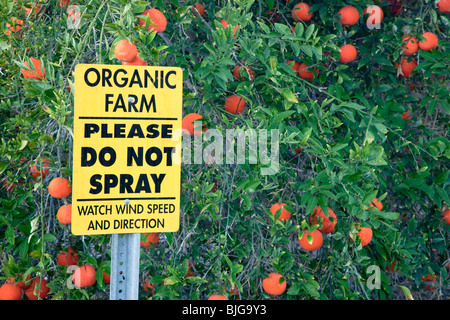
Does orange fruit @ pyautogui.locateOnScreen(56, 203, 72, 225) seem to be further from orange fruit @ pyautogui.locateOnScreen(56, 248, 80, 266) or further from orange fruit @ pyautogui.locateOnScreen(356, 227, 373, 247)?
orange fruit @ pyautogui.locateOnScreen(356, 227, 373, 247)

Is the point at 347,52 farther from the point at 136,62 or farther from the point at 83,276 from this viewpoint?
the point at 83,276

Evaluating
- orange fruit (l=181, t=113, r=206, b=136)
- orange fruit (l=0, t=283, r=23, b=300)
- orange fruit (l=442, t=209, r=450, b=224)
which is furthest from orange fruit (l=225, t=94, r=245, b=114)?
orange fruit (l=442, t=209, r=450, b=224)

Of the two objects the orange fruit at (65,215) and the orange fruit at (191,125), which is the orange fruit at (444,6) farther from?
the orange fruit at (65,215)

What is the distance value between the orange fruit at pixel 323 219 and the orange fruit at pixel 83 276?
925 millimetres

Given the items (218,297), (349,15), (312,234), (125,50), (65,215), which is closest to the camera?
(125,50)

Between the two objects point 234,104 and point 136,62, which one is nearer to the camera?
point 136,62

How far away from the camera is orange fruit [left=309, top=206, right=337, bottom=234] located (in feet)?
7.04

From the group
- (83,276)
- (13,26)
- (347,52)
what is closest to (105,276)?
(83,276)

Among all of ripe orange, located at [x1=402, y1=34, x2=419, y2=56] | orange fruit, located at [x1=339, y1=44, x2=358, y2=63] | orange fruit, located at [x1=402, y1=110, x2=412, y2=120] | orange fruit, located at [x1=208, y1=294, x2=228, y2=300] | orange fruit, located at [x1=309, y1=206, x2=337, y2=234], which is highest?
ripe orange, located at [x1=402, y1=34, x2=419, y2=56]

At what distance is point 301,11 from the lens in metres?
2.54

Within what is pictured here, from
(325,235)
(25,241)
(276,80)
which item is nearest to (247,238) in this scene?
(325,235)

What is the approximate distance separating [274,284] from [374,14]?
141 centimetres

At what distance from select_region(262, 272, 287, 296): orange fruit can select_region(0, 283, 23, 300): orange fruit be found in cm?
102

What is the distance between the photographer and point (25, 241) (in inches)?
84.9
